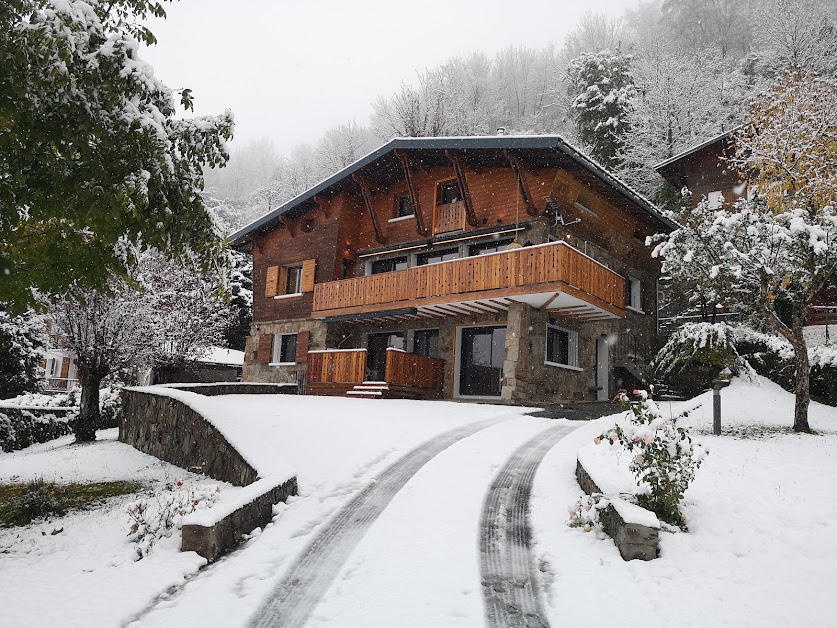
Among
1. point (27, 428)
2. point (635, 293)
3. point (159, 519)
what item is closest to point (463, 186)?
point (635, 293)

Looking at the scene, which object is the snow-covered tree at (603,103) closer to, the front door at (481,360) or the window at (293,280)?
the front door at (481,360)

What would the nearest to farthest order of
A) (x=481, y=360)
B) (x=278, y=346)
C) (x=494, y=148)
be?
(x=494, y=148)
(x=481, y=360)
(x=278, y=346)

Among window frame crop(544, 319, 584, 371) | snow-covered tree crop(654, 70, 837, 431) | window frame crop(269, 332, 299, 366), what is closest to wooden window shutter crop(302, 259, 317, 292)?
window frame crop(269, 332, 299, 366)

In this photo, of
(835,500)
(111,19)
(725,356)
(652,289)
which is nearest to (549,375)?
(725,356)

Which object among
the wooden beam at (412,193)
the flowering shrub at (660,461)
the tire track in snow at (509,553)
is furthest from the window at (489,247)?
the flowering shrub at (660,461)

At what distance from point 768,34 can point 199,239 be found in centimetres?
3792

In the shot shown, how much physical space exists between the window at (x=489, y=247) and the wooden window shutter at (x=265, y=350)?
9.79 metres

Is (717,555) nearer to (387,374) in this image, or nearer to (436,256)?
(387,374)

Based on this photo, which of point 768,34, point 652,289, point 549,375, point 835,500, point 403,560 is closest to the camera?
point 403,560

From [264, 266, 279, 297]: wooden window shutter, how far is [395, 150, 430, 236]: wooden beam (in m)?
7.28

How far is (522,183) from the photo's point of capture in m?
17.2

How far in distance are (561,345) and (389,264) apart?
7.11 m

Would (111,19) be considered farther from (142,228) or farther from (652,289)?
(652,289)

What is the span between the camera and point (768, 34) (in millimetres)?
32844
